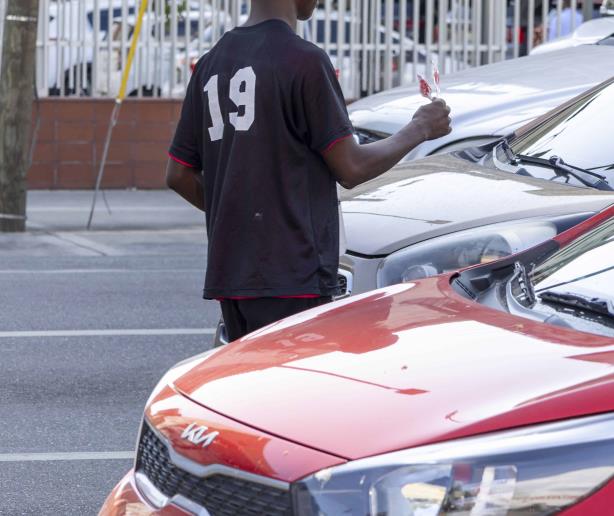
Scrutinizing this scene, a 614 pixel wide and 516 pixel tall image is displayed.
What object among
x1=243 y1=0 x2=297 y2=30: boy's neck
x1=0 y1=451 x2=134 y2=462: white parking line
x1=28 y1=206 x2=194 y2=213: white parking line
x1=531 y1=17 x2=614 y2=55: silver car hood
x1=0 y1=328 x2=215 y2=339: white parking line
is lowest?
x1=28 y1=206 x2=194 y2=213: white parking line

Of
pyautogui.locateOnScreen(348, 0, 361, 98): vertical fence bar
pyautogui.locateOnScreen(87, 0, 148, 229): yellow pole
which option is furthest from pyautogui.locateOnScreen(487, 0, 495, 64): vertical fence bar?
pyautogui.locateOnScreen(87, 0, 148, 229): yellow pole

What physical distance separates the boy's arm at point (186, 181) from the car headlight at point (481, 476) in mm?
2001

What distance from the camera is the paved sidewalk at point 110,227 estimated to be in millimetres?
11453

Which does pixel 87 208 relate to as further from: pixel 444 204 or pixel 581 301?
pixel 581 301

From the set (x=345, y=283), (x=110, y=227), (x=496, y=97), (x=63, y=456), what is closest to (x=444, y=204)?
(x=345, y=283)

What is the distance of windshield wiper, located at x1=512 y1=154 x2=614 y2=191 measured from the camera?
5.71 metres

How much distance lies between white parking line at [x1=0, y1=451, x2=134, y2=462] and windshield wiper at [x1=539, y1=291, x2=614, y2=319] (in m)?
2.55

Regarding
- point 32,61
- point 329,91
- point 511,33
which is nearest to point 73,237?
point 32,61

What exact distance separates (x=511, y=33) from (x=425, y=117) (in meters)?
12.1

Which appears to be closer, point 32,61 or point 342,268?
point 342,268

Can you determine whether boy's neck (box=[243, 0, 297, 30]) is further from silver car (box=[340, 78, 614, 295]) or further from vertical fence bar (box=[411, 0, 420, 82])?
vertical fence bar (box=[411, 0, 420, 82])

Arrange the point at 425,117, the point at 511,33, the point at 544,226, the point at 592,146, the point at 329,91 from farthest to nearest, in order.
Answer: the point at 511,33, the point at 592,146, the point at 544,226, the point at 425,117, the point at 329,91

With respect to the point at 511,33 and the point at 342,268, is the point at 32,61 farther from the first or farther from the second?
the point at 342,268

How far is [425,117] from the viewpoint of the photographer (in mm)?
4398
